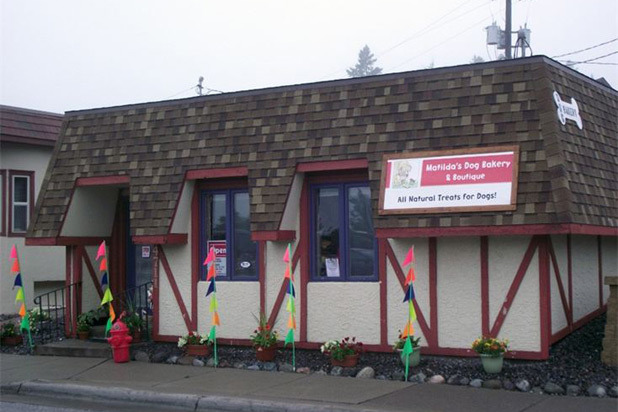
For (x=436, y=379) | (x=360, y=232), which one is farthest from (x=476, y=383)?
(x=360, y=232)

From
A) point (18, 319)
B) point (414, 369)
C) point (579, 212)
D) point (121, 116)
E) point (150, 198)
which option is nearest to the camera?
point (579, 212)

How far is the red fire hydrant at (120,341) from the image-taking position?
1248cm

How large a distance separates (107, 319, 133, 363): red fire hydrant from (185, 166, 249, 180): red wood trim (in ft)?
8.39

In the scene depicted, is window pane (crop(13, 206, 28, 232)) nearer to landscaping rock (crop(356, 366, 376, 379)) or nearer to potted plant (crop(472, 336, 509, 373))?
landscaping rock (crop(356, 366, 376, 379))

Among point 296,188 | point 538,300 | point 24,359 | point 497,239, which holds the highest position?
point 296,188

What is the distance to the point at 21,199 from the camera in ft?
62.0

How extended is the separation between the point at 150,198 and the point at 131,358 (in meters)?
2.58

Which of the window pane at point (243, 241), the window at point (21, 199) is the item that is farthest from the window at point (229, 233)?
the window at point (21, 199)

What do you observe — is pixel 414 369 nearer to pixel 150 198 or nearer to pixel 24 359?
pixel 150 198

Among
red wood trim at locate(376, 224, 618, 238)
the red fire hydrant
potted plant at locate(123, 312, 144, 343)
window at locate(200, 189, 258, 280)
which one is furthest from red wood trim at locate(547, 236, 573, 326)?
potted plant at locate(123, 312, 144, 343)

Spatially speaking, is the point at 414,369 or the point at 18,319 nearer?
the point at 414,369

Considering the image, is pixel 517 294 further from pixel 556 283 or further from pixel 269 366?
pixel 269 366

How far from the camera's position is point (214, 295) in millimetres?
12164

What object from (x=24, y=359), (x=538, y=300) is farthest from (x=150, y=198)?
(x=538, y=300)
